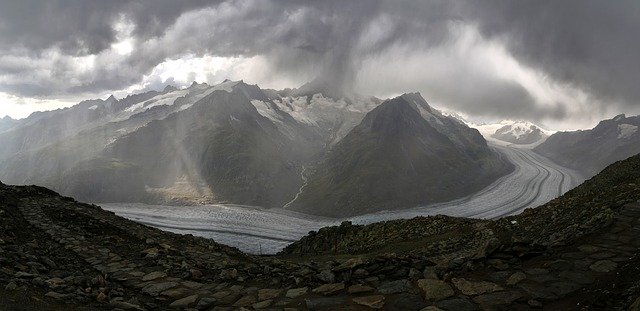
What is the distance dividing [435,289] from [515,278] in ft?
7.38

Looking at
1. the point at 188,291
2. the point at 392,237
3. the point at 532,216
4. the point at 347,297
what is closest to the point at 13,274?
the point at 188,291

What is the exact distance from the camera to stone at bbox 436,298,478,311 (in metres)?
9.51

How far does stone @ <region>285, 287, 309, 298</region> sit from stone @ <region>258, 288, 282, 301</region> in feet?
1.08

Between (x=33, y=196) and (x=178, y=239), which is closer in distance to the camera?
(x=178, y=239)

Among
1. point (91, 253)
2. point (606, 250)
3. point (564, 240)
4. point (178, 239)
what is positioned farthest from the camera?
point (178, 239)

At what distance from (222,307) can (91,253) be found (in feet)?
30.7

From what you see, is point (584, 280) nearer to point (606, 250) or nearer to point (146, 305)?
point (606, 250)

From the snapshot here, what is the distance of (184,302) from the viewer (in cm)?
1160

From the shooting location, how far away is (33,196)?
31.2 m

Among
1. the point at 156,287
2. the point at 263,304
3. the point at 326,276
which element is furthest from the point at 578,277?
the point at 156,287

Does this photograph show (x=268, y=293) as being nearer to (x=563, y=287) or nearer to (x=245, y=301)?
(x=245, y=301)

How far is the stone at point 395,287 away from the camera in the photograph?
10773mm

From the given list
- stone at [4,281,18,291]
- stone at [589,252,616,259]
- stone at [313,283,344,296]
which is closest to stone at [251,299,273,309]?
stone at [313,283,344,296]

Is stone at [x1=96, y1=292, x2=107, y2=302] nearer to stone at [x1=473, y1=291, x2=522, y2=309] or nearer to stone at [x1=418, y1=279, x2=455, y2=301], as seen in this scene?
stone at [x1=418, y1=279, x2=455, y2=301]
